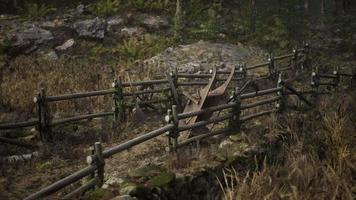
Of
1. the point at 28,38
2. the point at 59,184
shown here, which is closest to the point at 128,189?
the point at 59,184

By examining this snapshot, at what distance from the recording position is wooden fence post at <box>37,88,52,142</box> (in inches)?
308

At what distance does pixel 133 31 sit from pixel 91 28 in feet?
6.11

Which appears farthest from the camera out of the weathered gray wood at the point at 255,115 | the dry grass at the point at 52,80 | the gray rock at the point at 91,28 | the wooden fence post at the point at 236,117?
the gray rock at the point at 91,28

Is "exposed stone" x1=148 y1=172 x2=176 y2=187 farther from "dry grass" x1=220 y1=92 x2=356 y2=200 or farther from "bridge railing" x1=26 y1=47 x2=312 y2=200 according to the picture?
"dry grass" x1=220 y1=92 x2=356 y2=200

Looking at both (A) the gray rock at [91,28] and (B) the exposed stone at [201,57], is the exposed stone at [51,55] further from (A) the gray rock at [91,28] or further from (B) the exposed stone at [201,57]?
(B) the exposed stone at [201,57]

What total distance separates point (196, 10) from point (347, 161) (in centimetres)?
1577

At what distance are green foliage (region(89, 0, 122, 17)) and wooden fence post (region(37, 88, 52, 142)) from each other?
11.9 m

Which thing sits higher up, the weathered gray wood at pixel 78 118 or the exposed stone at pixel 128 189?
the weathered gray wood at pixel 78 118

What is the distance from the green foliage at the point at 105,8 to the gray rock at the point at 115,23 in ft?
1.36

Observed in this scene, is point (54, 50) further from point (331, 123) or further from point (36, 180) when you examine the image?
point (331, 123)

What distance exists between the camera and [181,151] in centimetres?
686

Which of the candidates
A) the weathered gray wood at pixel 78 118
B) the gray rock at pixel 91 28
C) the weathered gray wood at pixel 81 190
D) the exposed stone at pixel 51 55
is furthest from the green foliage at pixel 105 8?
the weathered gray wood at pixel 81 190

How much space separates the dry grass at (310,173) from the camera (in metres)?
5.02

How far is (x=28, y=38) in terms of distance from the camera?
1634 centimetres
